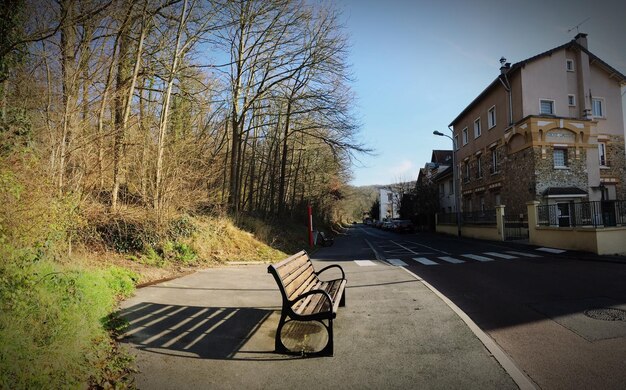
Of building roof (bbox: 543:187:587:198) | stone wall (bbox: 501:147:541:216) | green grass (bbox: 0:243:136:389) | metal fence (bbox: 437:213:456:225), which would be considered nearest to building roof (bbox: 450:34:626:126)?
stone wall (bbox: 501:147:541:216)

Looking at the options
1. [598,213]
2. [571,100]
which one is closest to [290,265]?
[598,213]

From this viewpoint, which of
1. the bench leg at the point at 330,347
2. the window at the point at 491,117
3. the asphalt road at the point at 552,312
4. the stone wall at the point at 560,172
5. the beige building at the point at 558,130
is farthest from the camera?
the window at the point at 491,117

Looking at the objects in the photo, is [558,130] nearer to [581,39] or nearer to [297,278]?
[581,39]

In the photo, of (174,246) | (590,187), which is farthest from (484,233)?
(174,246)

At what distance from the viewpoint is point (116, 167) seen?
416 inches

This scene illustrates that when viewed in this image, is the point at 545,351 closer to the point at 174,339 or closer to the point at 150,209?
the point at 174,339

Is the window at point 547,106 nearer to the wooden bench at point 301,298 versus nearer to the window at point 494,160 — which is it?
the window at point 494,160

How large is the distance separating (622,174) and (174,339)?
31.4m

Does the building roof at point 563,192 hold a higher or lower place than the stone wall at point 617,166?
lower

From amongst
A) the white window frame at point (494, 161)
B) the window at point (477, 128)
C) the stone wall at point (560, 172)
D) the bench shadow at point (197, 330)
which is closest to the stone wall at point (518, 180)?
the stone wall at point (560, 172)

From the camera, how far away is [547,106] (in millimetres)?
25625

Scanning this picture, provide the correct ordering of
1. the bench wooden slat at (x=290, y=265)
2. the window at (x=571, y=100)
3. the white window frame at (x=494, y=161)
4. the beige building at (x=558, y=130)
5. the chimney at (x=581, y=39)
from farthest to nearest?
the white window frame at (x=494, y=161)
the chimney at (x=581, y=39)
the window at (x=571, y=100)
the beige building at (x=558, y=130)
the bench wooden slat at (x=290, y=265)

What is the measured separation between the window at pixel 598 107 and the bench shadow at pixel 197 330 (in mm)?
30161

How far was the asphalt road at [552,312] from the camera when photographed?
3941 mm
